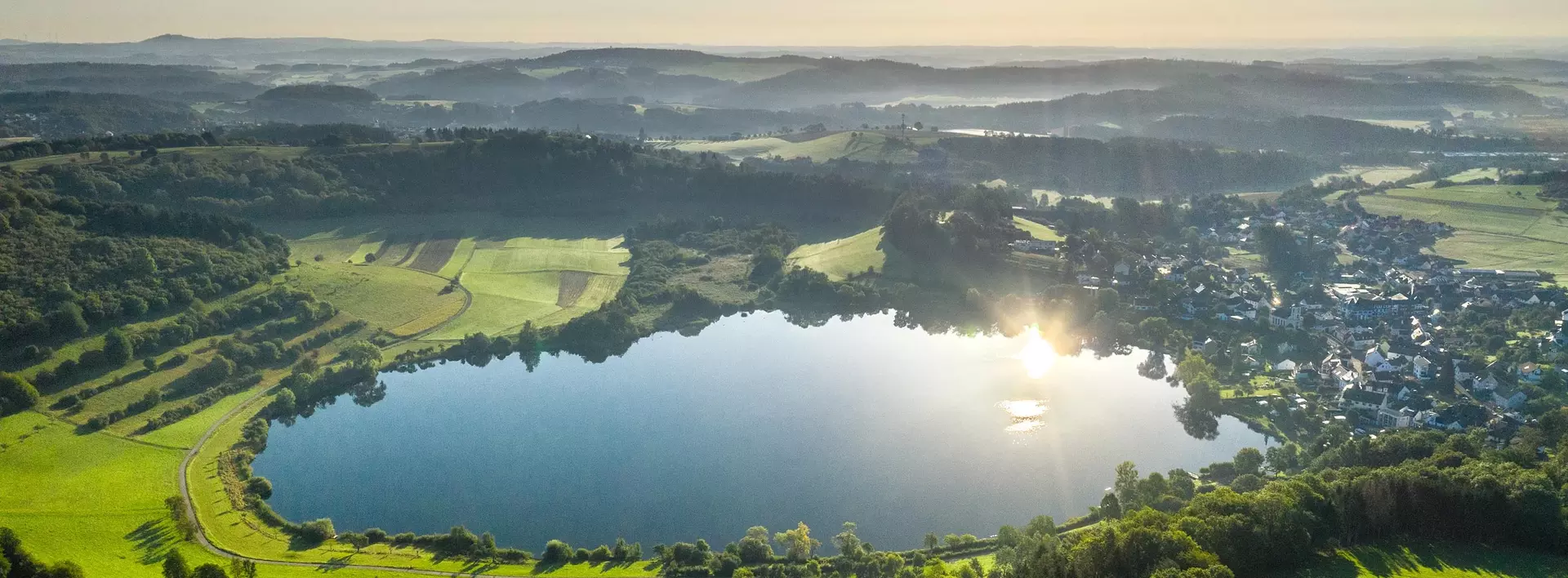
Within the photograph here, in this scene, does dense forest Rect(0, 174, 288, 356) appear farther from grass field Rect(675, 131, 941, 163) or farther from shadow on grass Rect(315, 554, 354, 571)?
grass field Rect(675, 131, 941, 163)

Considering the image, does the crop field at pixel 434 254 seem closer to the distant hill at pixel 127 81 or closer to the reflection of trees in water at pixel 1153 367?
the reflection of trees in water at pixel 1153 367

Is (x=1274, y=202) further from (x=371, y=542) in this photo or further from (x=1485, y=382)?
(x=371, y=542)

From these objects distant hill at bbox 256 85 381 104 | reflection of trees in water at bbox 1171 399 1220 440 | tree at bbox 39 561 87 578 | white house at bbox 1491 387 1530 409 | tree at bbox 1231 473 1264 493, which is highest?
distant hill at bbox 256 85 381 104

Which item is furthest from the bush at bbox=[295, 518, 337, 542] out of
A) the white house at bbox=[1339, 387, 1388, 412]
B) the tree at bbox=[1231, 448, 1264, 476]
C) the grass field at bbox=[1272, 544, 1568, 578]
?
the white house at bbox=[1339, 387, 1388, 412]

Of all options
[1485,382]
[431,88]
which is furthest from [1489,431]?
[431,88]

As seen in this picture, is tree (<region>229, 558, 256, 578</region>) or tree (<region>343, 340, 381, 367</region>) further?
tree (<region>343, 340, 381, 367</region>)

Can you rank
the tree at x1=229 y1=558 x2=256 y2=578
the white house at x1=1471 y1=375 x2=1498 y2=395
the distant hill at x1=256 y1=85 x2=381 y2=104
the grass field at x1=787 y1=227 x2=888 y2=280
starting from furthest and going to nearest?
the distant hill at x1=256 y1=85 x2=381 y2=104 < the grass field at x1=787 y1=227 x2=888 y2=280 < the white house at x1=1471 y1=375 x2=1498 y2=395 < the tree at x1=229 y1=558 x2=256 y2=578

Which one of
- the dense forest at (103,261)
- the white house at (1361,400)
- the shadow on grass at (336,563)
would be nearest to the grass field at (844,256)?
the white house at (1361,400)

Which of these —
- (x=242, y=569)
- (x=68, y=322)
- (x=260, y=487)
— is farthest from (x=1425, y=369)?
(x=68, y=322)
